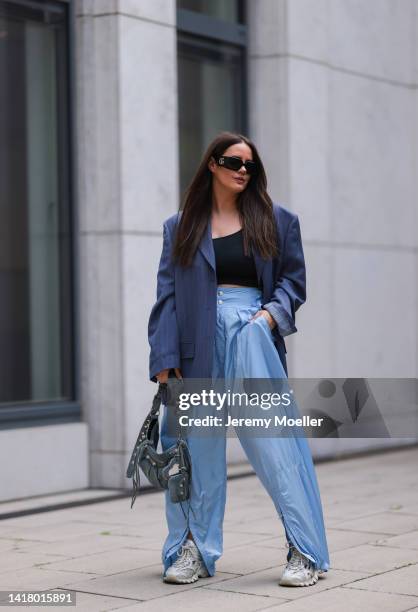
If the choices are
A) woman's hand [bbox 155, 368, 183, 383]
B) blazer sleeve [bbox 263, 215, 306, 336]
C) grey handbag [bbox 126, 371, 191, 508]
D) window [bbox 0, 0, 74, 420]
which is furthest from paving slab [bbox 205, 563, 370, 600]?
window [bbox 0, 0, 74, 420]

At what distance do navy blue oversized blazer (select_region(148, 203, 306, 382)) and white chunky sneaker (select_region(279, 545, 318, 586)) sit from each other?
884mm

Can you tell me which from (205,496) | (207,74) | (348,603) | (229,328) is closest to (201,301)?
(229,328)

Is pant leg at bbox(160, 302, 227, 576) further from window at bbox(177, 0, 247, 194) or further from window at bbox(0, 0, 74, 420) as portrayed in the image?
window at bbox(177, 0, 247, 194)

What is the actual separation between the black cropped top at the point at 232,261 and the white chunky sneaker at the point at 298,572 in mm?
1222

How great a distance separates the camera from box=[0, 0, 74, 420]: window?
8.74m

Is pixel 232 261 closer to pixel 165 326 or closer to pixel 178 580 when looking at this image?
pixel 165 326

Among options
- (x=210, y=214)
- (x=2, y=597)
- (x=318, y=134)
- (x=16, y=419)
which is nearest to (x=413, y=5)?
(x=318, y=134)

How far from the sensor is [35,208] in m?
8.95

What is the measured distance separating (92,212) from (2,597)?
4025 mm

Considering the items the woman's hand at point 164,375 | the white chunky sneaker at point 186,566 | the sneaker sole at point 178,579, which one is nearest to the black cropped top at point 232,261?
the woman's hand at point 164,375

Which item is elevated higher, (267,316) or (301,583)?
(267,316)

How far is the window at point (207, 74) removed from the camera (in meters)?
10.2

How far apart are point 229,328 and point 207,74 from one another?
17.3 ft

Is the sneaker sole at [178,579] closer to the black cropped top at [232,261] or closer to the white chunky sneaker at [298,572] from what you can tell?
the white chunky sneaker at [298,572]
